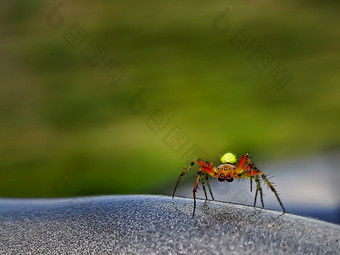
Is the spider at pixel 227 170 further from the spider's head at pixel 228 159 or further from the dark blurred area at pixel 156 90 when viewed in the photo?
the dark blurred area at pixel 156 90

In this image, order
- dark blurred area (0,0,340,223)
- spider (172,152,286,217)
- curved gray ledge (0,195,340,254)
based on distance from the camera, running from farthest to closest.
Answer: dark blurred area (0,0,340,223), spider (172,152,286,217), curved gray ledge (0,195,340,254)

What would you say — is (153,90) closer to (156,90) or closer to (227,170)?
(156,90)

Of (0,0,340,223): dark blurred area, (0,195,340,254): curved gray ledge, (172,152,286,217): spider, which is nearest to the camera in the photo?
(0,195,340,254): curved gray ledge

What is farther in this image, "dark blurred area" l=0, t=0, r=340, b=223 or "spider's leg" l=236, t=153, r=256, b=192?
"dark blurred area" l=0, t=0, r=340, b=223

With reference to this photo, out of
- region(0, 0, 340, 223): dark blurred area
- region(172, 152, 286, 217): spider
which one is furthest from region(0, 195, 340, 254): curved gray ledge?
region(0, 0, 340, 223): dark blurred area

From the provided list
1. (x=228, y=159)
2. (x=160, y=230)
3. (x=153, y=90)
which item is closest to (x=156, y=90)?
(x=153, y=90)

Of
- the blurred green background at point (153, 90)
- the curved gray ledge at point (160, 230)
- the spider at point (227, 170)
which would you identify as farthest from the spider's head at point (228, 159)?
the blurred green background at point (153, 90)

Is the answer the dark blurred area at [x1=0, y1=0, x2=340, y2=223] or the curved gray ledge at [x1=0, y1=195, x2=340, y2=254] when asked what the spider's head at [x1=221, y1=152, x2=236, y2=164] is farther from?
the dark blurred area at [x1=0, y1=0, x2=340, y2=223]
